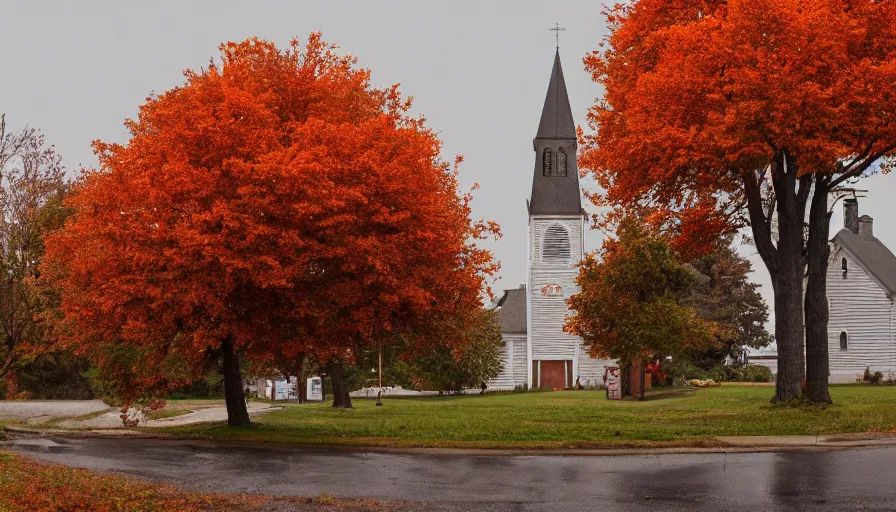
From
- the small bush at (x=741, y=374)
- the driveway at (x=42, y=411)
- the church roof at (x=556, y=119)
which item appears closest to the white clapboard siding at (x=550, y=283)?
the church roof at (x=556, y=119)

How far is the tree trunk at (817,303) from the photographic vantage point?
28.1 metres

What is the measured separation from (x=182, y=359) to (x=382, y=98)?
1025 centimetres

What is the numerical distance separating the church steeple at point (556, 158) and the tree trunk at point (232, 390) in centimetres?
4862

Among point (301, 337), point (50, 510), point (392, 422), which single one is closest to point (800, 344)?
point (392, 422)

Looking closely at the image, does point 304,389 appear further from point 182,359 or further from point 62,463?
point 62,463

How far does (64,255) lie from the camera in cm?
2752

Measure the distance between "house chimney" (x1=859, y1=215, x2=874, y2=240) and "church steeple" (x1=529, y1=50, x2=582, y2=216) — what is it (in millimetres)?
19644

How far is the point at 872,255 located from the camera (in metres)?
61.1

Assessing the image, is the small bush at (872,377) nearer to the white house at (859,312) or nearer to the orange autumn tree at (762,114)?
the white house at (859,312)

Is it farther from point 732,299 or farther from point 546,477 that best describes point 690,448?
point 732,299

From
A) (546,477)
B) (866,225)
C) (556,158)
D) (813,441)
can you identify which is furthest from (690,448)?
(556,158)

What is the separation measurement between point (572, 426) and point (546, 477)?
9343mm

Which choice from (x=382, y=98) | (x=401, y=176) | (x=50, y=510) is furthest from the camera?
(x=382, y=98)

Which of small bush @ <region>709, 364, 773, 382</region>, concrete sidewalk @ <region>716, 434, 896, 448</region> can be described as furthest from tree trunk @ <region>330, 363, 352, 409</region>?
small bush @ <region>709, 364, 773, 382</region>
